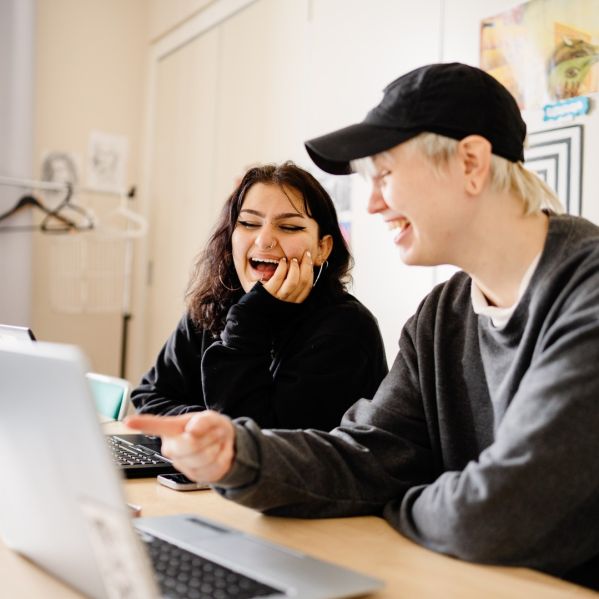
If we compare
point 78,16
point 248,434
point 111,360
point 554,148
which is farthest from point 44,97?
point 248,434

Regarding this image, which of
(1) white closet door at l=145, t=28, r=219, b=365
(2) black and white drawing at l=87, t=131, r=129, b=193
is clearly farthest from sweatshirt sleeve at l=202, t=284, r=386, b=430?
(2) black and white drawing at l=87, t=131, r=129, b=193

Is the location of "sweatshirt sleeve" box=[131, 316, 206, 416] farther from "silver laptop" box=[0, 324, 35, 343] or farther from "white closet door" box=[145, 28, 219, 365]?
"white closet door" box=[145, 28, 219, 365]

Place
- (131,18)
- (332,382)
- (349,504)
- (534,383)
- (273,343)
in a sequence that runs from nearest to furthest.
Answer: (534,383)
(349,504)
(332,382)
(273,343)
(131,18)

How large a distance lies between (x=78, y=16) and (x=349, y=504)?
3630mm

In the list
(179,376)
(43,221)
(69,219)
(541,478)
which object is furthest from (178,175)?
(541,478)

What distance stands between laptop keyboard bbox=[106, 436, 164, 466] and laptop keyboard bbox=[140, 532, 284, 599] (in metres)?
0.44

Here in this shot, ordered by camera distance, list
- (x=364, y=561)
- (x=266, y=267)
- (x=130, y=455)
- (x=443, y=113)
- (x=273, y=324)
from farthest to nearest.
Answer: (x=266, y=267), (x=273, y=324), (x=130, y=455), (x=443, y=113), (x=364, y=561)

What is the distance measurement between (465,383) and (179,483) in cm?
46

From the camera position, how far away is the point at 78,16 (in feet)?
13.1

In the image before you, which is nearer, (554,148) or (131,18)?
(554,148)

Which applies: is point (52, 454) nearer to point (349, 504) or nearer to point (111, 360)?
point (349, 504)

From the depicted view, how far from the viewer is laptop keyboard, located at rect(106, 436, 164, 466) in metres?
1.26

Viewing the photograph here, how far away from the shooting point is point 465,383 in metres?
1.17

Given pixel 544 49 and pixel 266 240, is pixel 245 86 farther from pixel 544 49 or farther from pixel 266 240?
pixel 266 240
